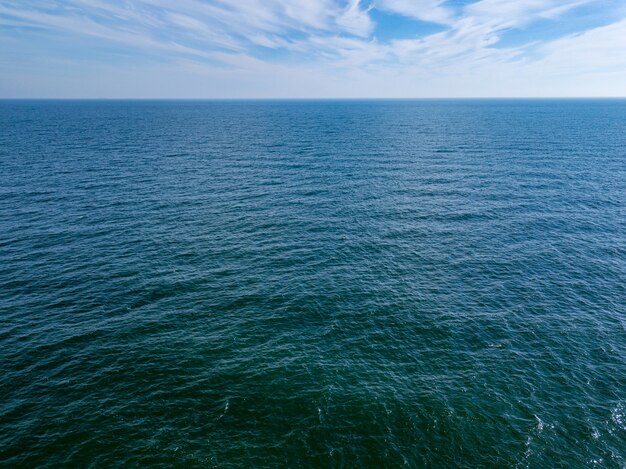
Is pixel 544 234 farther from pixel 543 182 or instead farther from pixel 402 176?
pixel 402 176

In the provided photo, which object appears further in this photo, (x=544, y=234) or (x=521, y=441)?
(x=544, y=234)

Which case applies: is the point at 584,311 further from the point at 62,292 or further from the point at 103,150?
the point at 103,150

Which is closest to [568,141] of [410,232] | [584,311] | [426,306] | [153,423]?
[410,232]

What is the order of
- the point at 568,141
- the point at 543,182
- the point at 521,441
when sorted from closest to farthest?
the point at 521,441 → the point at 543,182 → the point at 568,141

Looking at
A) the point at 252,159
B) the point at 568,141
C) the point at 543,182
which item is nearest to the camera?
the point at 543,182

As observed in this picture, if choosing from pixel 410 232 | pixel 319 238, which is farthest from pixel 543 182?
pixel 319 238

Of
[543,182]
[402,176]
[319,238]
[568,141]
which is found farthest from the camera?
[568,141]
